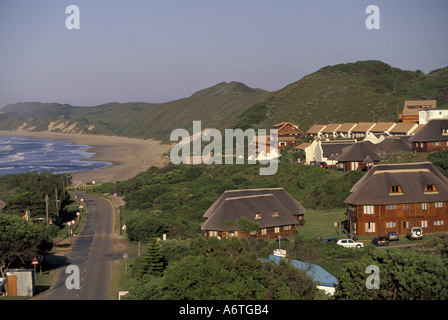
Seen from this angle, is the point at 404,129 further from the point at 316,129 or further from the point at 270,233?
the point at 270,233

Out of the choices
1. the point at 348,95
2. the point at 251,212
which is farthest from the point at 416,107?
the point at 251,212


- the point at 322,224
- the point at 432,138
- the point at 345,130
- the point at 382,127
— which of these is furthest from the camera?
the point at 345,130

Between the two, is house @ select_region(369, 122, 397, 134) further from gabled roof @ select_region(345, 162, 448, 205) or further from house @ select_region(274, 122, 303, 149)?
gabled roof @ select_region(345, 162, 448, 205)

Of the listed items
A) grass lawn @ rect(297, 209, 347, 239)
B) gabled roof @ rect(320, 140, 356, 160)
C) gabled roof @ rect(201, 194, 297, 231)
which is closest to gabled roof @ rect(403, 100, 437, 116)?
gabled roof @ rect(320, 140, 356, 160)

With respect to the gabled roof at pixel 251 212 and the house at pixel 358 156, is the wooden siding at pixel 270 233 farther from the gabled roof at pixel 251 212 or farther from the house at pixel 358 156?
the house at pixel 358 156

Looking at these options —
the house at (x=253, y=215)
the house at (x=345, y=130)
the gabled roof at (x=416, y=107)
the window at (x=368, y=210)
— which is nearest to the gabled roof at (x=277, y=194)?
the house at (x=253, y=215)

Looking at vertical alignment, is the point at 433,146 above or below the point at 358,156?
above
